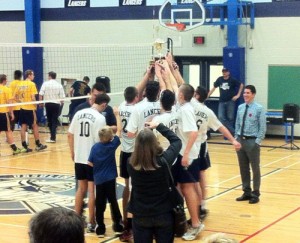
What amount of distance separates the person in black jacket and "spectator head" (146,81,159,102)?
80.8 inches

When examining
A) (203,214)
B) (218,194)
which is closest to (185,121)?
(203,214)

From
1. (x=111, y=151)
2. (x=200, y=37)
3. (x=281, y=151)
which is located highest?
(x=200, y=37)

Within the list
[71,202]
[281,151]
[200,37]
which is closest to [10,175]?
[71,202]

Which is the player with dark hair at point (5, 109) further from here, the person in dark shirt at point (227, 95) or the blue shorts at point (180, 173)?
the blue shorts at point (180, 173)

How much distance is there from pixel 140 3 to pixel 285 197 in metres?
11.3

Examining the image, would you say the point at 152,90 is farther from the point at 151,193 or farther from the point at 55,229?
the point at 55,229

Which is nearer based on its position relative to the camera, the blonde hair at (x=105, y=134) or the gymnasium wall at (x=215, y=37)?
the blonde hair at (x=105, y=134)

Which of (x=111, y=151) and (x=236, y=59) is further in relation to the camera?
(x=236, y=59)

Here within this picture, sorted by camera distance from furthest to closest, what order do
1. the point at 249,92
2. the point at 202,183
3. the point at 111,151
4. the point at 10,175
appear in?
the point at 10,175 < the point at 249,92 < the point at 202,183 < the point at 111,151

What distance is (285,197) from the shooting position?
11.5 metres

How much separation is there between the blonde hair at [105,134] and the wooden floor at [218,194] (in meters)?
1.35

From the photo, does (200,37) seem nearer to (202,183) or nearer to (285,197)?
(285,197)

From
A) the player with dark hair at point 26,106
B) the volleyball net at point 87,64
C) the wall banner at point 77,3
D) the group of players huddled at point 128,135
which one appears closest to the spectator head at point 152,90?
the group of players huddled at point 128,135

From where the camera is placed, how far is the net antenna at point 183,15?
738 inches
